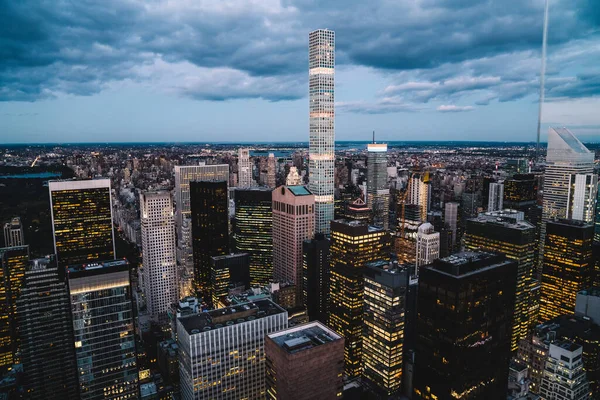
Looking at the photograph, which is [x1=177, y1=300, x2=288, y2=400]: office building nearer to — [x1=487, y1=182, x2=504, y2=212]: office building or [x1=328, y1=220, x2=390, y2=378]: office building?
[x1=328, y1=220, x2=390, y2=378]: office building

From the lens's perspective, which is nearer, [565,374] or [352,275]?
[565,374]

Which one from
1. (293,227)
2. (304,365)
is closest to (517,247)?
(293,227)

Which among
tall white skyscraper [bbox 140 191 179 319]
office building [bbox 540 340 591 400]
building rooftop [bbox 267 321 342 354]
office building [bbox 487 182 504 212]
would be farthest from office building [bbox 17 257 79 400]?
office building [bbox 487 182 504 212]

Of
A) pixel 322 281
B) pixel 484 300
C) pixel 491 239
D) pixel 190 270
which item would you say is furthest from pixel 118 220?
pixel 484 300

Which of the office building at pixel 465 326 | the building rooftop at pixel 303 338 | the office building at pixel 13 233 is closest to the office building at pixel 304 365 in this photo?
the building rooftop at pixel 303 338

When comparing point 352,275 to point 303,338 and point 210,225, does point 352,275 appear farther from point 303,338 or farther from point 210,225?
point 210,225

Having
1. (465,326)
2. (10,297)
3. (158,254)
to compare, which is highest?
(465,326)

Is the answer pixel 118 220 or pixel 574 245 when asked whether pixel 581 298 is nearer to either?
pixel 574 245

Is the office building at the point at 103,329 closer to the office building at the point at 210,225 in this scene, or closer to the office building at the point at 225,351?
the office building at the point at 225,351
